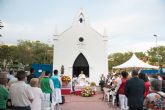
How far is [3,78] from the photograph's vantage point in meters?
7.58

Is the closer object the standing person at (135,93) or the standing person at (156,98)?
the standing person at (156,98)

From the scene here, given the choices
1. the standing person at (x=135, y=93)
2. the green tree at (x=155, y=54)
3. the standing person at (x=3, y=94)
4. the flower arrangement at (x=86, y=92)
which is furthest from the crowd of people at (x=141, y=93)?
the green tree at (x=155, y=54)

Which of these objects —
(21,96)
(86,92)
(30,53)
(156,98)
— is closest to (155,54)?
(30,53)

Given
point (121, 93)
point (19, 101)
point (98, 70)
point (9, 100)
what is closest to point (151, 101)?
point (19, 101)

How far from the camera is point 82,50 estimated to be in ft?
118

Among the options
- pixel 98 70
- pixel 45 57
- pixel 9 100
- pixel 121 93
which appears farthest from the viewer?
pixel 45 57

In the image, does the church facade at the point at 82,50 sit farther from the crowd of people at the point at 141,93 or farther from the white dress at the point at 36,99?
the white dress at the point at 36,99

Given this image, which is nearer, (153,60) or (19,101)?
(19,101)

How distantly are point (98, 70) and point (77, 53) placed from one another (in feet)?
10.5

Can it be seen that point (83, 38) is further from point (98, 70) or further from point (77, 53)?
point (98, 70)

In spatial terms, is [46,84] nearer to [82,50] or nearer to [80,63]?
[82,50]

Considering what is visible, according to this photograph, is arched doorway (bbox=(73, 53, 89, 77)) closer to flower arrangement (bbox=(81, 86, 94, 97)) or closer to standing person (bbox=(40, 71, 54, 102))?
flower arrangement (bbox=(81, 86, 94, 97))

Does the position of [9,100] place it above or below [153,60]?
below

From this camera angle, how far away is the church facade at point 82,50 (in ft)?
117
